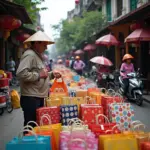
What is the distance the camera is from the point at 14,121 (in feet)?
24.2

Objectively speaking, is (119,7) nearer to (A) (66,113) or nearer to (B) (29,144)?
(A) (66,113)

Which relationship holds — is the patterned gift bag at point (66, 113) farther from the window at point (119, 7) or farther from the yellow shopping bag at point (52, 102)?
the window at point (119, 7)

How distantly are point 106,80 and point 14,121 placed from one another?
710cm

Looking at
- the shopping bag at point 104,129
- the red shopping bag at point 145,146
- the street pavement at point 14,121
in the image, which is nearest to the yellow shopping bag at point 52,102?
the street pavement at point 14,121

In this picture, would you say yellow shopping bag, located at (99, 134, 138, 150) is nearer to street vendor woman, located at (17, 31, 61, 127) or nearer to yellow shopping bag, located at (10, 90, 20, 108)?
street vendor woman, located at (17, 31, 61, 127)

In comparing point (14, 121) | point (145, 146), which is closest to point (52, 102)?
point (145, 146)

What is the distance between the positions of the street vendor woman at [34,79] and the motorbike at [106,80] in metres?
9.55

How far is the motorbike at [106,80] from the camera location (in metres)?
13.4

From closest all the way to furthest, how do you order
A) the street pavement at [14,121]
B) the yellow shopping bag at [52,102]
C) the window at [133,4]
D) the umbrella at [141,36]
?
the yellow shopping bag at [52,102] < the street pavement at [14,121] < the umbrella at [141,36] < the window at [133,4]

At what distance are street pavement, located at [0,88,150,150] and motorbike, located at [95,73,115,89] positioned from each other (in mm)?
3865

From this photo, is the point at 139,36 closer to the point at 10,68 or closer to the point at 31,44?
the point at 31,44

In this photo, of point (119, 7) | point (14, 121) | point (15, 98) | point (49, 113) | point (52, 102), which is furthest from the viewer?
point (119, 7)

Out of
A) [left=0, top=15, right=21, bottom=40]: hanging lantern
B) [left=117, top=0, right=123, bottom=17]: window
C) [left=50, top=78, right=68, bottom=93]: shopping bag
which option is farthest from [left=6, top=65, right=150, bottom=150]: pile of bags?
[left=117, top=0, right=123, bottom=17]: window

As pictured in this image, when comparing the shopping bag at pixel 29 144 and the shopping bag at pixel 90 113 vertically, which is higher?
the shopping bag at pixel 90 113
